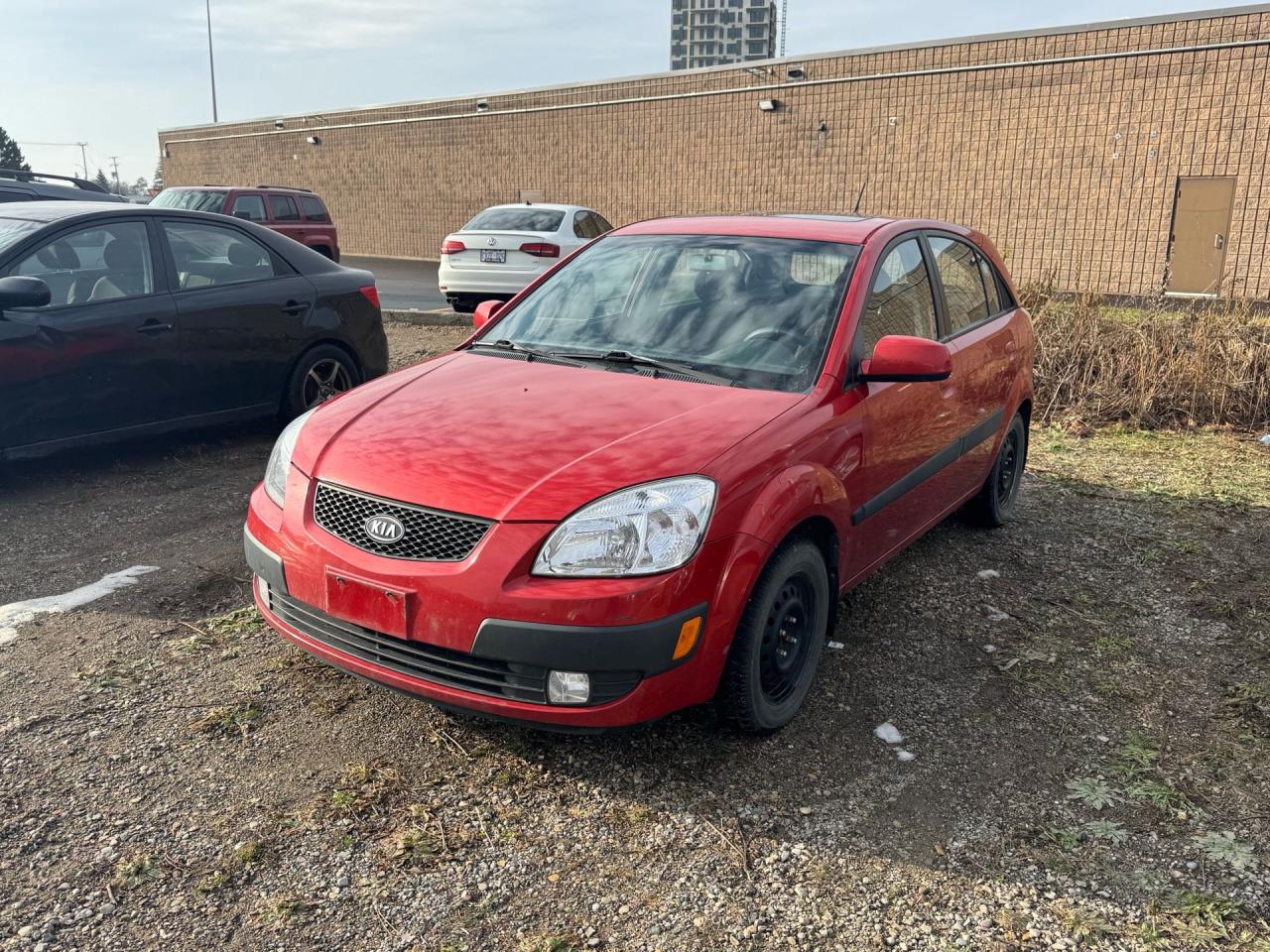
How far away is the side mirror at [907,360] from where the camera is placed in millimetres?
3559

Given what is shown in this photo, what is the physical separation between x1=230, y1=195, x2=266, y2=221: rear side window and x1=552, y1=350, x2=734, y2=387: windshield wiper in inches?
543

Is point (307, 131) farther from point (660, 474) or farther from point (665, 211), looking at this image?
point (660, 474)

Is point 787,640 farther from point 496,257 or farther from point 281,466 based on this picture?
point 496,257

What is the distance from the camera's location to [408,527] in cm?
291

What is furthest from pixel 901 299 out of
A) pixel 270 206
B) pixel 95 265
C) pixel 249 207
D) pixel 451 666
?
pixel 270 206

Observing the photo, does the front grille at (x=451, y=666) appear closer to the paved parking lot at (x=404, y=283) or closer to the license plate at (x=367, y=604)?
the license plate at (x=367, y=604)

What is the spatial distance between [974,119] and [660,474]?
18.6 m

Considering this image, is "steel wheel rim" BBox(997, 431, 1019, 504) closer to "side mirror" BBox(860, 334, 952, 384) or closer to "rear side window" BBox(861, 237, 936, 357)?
"rear side window" BBox(861, 237, 936, 357)

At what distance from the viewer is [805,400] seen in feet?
11.3

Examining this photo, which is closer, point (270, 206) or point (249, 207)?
point (249, 207)

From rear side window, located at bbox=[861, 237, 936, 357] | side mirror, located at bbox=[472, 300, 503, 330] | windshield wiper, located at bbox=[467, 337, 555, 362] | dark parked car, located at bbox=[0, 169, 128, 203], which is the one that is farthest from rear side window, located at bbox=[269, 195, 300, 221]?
rear side window, located at bbox=[861, 237, 936, 357]

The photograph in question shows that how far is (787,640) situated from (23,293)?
4.38 metres

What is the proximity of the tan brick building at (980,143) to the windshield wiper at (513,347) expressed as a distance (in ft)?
32.2

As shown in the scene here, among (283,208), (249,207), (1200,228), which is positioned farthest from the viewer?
(1200,228)
